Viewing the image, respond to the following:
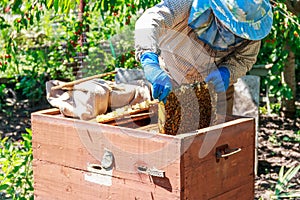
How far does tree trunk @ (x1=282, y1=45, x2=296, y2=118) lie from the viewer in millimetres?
6082

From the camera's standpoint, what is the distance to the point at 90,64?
18.4 feet

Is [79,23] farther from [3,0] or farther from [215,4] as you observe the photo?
[215,4]

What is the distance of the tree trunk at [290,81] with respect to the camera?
6.08 metres

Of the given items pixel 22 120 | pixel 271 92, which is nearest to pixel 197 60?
pixel 271 92

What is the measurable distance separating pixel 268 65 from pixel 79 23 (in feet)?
6.90

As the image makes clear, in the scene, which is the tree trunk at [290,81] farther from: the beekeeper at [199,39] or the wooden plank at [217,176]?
the wooden plank at [217,176]

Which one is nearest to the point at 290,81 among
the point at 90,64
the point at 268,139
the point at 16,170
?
the point at 268,139

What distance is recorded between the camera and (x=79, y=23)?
17.8 feet

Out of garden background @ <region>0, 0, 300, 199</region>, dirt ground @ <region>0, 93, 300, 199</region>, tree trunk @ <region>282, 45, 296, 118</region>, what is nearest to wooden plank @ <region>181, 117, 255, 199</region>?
garden background @ <region>0, 0, 300, 199</region>

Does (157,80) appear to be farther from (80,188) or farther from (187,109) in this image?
(80,188)

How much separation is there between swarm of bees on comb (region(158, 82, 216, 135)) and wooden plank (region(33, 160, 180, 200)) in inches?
10.9

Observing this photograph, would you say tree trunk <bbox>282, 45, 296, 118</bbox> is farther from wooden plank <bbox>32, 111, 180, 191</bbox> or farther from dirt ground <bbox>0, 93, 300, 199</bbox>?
wooden plank <bbox>32, 111, 180, 191</bbox>

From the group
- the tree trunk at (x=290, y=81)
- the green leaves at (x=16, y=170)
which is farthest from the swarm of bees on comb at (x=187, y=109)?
the tree trunk at (x=290, y=81)

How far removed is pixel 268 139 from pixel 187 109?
3.17m
